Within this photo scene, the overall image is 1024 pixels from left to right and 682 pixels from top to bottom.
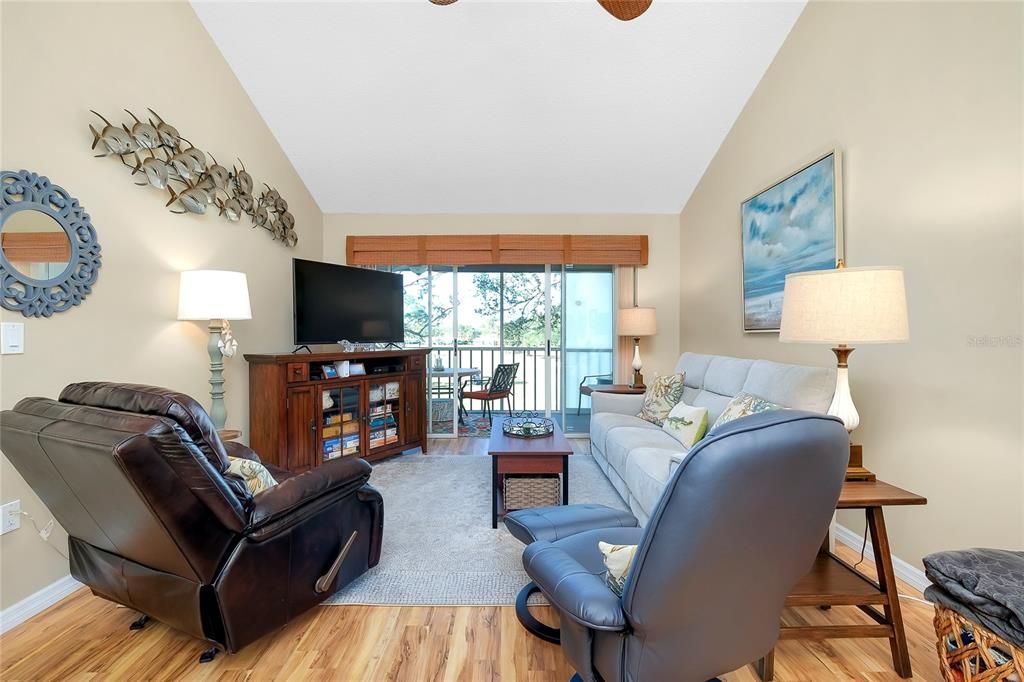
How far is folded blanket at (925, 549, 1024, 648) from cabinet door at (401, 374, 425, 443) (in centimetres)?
347

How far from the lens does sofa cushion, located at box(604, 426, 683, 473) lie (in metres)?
2.62

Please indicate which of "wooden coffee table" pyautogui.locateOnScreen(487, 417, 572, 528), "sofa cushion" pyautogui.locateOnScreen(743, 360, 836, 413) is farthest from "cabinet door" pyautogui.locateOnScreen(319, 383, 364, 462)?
"sofa cushion" pyautogui.locateOnScreen(743, 360, 836, 413)

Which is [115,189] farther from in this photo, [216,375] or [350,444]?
[350,444]

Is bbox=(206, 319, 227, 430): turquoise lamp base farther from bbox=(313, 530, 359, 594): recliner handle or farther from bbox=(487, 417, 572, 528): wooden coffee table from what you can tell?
bbox=(487, 417, 572, 528): wooden coffee table

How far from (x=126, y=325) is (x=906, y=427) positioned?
3809mm

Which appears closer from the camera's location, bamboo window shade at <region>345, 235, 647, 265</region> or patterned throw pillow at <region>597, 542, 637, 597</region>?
patterned throw pillow at <region>597, 542, 637, 597</region>

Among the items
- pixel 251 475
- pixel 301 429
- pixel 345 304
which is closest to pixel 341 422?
pixel 301 429

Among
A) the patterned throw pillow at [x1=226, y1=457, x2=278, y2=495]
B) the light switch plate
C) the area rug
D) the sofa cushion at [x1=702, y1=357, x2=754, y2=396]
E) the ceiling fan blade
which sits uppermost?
the ceiling fan blade

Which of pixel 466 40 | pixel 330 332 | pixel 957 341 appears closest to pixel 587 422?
pixel 330 332

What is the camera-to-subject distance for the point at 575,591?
3.47 ft

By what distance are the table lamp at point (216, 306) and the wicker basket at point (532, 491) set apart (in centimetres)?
172

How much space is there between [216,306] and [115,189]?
0.70m

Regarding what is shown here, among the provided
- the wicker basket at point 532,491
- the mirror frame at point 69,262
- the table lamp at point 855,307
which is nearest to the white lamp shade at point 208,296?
the mirror frame at point 69,262

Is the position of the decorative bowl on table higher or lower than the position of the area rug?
higher
